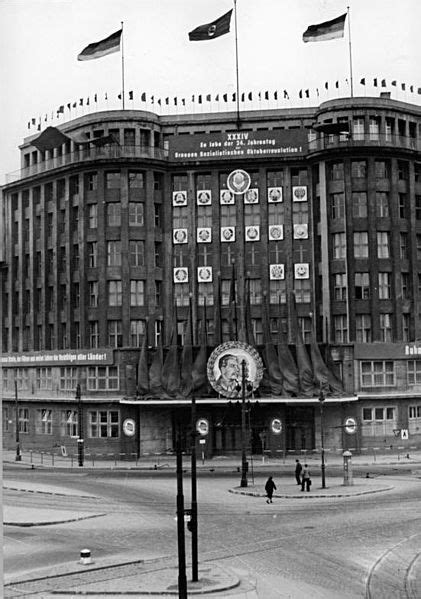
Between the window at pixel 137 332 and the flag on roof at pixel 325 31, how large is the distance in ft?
112

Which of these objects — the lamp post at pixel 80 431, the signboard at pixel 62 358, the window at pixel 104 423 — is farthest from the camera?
the signboard at pixel 62 358

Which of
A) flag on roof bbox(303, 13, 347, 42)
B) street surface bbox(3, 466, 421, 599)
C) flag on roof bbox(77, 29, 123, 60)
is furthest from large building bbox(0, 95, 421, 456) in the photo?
flag on roof bbox(77, 29, 123, 60)

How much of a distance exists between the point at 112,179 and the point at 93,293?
1067 cm

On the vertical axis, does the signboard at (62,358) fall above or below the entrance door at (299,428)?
above

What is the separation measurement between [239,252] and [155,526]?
44.1 m

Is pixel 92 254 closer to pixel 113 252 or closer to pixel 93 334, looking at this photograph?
pixel 113 252

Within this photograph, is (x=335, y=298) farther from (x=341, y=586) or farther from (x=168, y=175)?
(x=341, y=586)

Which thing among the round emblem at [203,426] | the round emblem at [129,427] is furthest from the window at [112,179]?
the round emblem at [203,426]

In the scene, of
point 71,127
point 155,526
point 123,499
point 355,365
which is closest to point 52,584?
point 155,526

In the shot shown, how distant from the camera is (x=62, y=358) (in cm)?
8050

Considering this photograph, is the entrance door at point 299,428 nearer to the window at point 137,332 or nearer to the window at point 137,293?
the window at point 137,332

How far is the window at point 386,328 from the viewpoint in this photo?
76625 millimetres

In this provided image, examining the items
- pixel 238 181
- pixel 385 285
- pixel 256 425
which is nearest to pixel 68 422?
pixel 256 425

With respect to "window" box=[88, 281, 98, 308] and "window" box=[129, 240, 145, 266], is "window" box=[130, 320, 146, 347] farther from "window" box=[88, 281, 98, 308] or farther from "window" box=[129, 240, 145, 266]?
"window" box=[129, 240, 145, 266]
